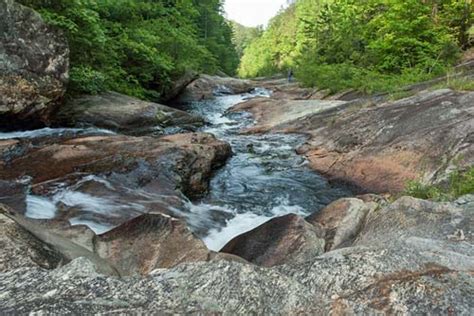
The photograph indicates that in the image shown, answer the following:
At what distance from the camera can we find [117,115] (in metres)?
11.8

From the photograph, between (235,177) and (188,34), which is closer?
(235,177)

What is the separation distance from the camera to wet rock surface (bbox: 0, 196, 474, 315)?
2.08 metres

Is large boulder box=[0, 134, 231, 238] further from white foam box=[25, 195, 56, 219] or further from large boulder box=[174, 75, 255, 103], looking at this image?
large boulder box=[174, 75, 255, 103]

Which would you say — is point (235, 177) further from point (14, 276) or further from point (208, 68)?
point (208, 68)

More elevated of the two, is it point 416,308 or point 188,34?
point 188,34

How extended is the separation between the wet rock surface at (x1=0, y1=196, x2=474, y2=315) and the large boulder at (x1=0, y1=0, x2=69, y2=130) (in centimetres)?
808

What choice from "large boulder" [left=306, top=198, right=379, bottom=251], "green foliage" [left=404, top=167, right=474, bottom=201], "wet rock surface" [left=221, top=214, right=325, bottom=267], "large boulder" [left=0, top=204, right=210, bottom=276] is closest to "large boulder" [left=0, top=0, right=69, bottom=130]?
"large boulder" [left=0, top=204, right=210, bottom=276]

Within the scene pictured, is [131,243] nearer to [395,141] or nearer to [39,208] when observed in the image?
[39,208]

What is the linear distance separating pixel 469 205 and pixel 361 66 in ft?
55.0

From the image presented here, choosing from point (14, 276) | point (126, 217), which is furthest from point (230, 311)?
point (126, 217)

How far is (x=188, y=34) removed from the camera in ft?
70.4

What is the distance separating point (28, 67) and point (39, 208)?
16.7 feet

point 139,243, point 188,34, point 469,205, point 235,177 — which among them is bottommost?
point 235,177

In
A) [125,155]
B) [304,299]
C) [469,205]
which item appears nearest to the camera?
A: [304,299]
